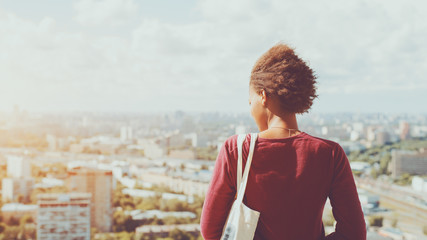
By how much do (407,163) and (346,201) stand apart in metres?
4.94

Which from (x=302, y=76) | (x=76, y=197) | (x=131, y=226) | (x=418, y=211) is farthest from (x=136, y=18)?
(x=302, y=76)

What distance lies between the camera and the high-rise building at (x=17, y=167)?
16.7 feet

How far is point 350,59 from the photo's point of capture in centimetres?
467

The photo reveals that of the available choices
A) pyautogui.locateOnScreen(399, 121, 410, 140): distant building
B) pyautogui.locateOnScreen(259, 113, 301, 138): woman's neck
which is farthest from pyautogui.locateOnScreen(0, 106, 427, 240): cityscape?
pyautogui.locateOnScreen(259, 113, 301, 138): woman's neck

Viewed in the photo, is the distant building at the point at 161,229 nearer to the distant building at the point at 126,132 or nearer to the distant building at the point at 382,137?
the distant building at the point at 382,137

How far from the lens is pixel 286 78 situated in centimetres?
52

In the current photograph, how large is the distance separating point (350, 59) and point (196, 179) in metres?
2.64

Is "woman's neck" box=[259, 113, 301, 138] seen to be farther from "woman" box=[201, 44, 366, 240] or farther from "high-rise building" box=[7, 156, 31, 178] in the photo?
"high-rise building" box=[7, 156, 31, 178]

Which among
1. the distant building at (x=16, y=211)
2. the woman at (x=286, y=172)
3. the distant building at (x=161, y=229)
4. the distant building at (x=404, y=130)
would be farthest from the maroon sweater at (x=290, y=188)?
the distant building at (x=404, y=130)

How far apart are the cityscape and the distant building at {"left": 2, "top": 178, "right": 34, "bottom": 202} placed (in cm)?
1

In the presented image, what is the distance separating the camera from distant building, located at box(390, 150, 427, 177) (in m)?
4.83

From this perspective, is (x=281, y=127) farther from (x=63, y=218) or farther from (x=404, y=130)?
(x=404, y=130)

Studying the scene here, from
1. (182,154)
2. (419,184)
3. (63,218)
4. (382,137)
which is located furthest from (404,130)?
(63,218)

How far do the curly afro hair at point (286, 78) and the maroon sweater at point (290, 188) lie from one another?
0.16 ft
